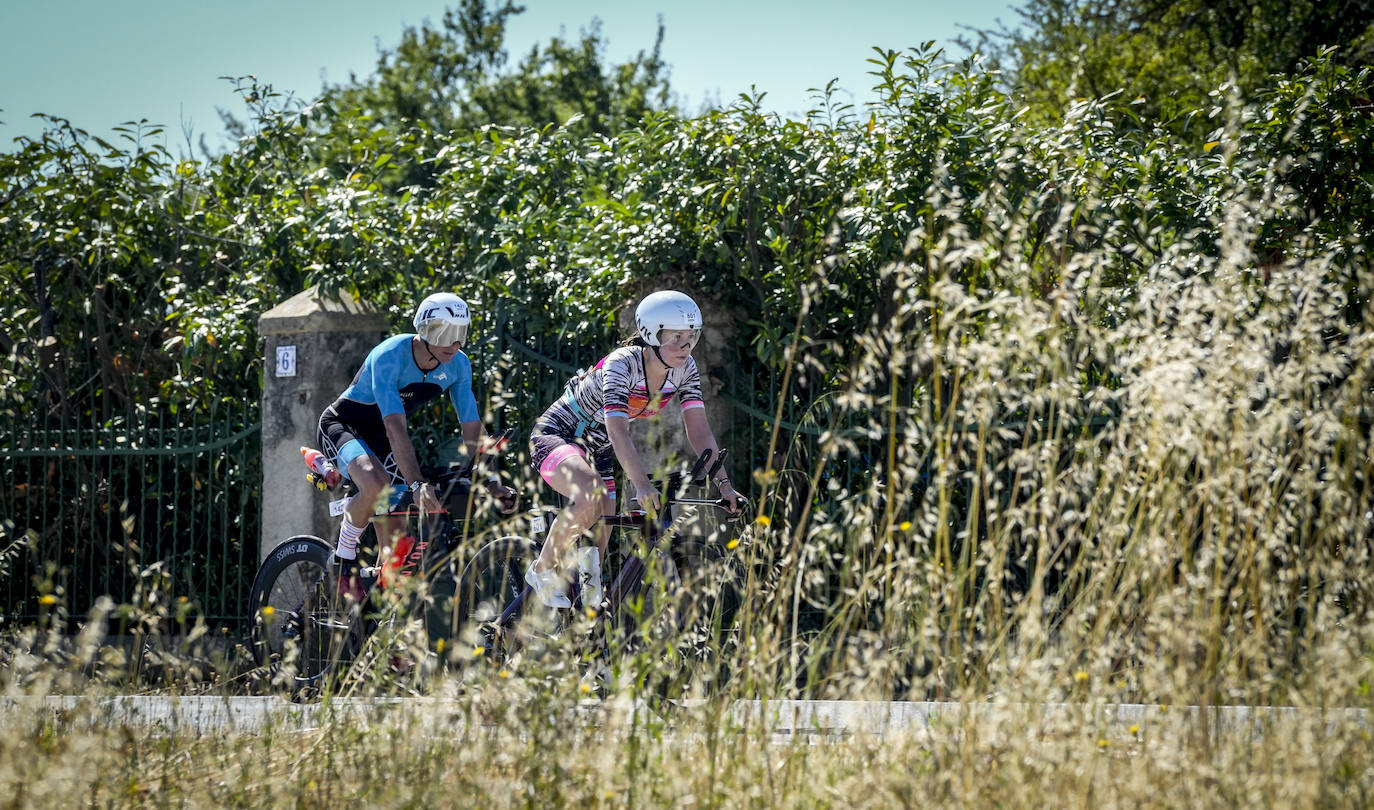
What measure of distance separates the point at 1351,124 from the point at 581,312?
406 cm

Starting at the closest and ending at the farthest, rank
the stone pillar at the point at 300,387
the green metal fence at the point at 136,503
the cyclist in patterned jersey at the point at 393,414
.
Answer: the cyclist in patterned jersey at the point at 393,414
the stone pillar at the point at 300,387
the green metal fence at the point at 136,503

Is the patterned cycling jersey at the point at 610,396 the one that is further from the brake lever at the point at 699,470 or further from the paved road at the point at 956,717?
the paved road at the point at 956,717

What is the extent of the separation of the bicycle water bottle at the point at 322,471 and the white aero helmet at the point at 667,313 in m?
1.75

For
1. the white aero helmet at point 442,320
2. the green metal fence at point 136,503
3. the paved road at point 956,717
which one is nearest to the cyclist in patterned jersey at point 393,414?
the white aero helmet at point 442,320

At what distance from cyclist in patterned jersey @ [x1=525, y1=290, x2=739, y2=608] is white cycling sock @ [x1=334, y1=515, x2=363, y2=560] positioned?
3.18 ft

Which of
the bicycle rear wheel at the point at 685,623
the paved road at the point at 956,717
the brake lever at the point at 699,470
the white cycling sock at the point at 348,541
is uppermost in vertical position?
the brake lever at the point at 699,470

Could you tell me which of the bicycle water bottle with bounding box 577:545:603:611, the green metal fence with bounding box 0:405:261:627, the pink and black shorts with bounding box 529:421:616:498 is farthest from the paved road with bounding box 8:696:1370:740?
the green metal fence with bounding box 0:405:261:627

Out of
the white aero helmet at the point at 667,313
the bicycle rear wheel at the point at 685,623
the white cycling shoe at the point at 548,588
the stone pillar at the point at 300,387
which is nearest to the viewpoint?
the bicycle rear wheel at the point at 685,623

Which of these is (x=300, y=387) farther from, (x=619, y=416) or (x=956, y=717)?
(x=956, y=717)

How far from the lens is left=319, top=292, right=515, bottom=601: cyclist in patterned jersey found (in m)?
5.31

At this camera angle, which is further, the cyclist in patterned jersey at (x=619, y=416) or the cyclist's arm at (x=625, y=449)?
the cyclist in patterned jersey at (x=619, y=416)

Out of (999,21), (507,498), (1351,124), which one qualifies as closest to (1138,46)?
(999,21)

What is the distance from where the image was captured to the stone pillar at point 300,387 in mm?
6914

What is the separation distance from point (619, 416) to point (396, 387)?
45.6 inches
